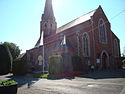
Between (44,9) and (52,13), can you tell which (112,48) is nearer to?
(52,13)

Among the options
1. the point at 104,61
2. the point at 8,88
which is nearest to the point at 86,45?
the point at 104,61

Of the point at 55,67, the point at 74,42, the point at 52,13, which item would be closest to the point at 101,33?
the point at 74,42

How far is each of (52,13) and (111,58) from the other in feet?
76.8

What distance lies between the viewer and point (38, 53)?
129ft

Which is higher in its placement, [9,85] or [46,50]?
[46,50]

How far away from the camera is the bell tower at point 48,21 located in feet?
132

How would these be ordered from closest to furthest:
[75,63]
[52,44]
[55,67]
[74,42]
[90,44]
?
[55,67], [75,63], [90,44], [74,42], [52,44]

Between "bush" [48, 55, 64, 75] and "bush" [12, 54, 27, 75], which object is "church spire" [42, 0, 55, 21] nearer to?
"bush" [12, 54, 27, 75]

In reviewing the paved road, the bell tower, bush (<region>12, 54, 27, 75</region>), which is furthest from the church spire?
the paved road

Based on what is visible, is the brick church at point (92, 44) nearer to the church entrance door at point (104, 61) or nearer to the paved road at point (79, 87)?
the church entrance door at point (104, 61)

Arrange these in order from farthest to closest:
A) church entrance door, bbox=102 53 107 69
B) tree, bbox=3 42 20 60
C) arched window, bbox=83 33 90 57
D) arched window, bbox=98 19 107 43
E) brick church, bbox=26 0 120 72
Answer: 1. tree, bbox=3 42 20 60
2. arched window, bbox=98 19 107 43
3. church entrance door, bbox=102 53 107 69
4. arched window, bbox=83 33 90 57
5. brick church, bbox=26 0 120 72

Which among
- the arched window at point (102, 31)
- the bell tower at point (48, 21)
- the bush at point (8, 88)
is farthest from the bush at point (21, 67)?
the bush at point (8, 88)

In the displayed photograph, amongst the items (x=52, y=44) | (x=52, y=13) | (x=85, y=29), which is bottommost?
(x=52, y=44)

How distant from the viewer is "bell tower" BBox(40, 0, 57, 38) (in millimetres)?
40156
